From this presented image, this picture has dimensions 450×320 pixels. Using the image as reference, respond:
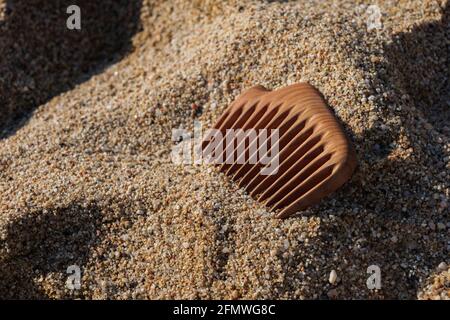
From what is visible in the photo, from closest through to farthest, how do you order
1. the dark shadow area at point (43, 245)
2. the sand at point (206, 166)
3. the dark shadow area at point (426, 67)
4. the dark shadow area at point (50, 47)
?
1. the sand at point (206, 166)
2. the dark shadow area at point (43, 245)
3. the dark shadow area at point (426, 67)
4. the dark shadow area at point (50, 47)

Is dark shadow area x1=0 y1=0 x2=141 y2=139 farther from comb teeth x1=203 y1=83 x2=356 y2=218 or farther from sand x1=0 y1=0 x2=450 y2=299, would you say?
comb teeth x1=203 y1=83 x2=356 y2=218

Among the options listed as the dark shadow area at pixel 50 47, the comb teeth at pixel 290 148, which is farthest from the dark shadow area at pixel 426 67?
the dark shadow area at pixel 50 47

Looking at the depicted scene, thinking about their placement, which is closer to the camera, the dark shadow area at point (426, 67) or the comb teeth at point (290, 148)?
the comb teeth at point (290, 148)

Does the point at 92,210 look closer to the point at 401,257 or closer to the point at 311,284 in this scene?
the point at 311,284

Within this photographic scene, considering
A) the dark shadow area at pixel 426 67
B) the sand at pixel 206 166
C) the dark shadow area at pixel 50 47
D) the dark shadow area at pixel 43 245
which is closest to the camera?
the sand at pixel 206 166

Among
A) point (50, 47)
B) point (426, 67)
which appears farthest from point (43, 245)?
point (426, 67)

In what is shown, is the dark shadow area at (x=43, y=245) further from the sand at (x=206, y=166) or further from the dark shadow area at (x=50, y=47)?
the dark shadow area at (x=50, y=47)
